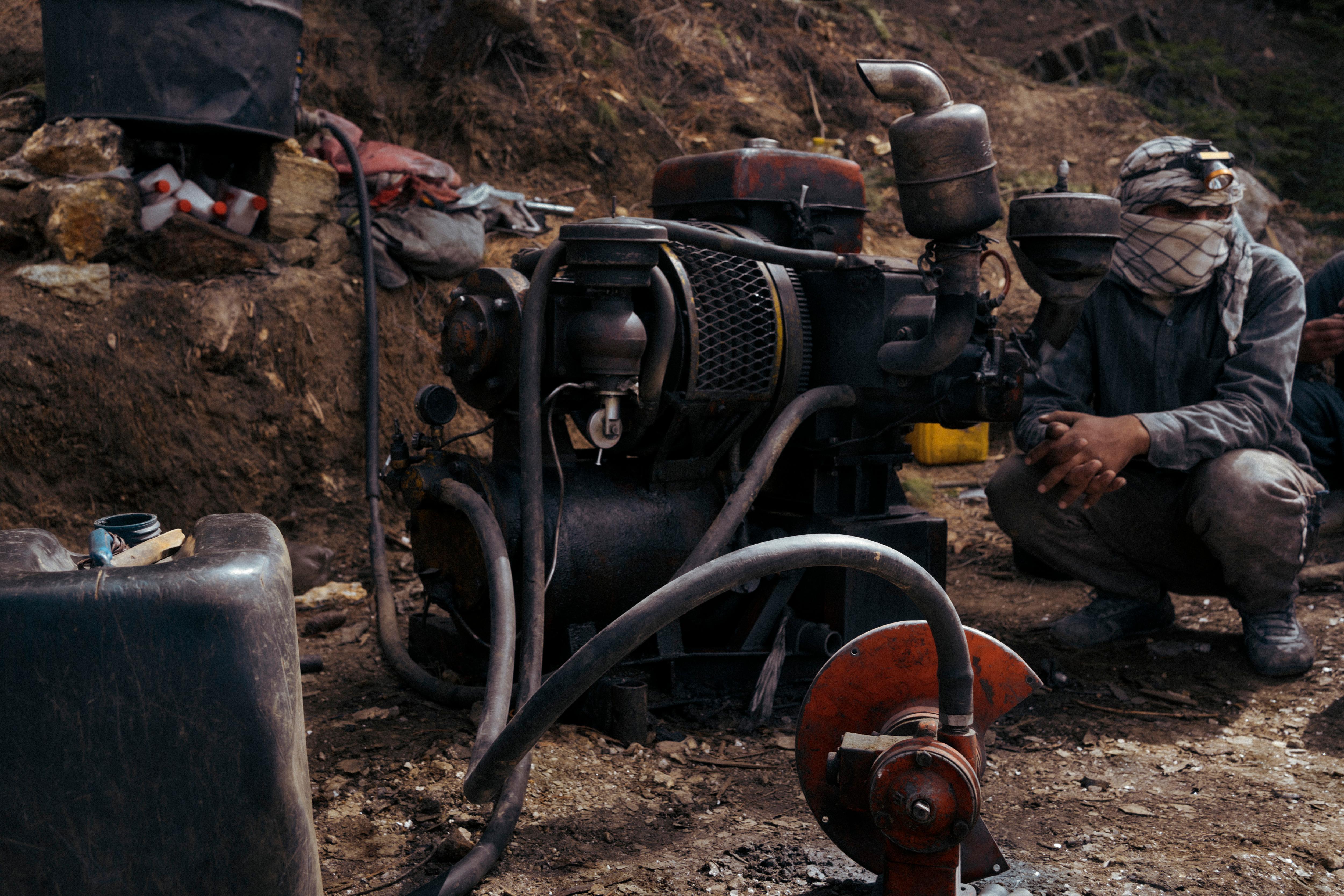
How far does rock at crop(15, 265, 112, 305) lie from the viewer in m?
3.75

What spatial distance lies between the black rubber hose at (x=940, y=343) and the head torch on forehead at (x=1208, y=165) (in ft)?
3.32

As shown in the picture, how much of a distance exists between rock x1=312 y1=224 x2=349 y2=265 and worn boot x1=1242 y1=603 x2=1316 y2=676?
364cm

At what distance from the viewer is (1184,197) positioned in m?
3.11

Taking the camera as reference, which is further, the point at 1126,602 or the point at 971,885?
the point at 1126,602

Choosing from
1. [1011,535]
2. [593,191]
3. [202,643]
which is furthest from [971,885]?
[593,191]

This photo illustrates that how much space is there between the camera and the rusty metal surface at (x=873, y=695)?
185 cm

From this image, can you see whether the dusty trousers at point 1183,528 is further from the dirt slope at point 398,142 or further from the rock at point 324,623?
the dirt slope at point 398,142

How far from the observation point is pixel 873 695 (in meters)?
1.87

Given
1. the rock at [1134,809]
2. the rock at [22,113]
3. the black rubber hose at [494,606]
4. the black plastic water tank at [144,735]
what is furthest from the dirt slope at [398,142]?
the rock at [1134,809]

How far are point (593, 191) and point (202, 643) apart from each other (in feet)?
14.6

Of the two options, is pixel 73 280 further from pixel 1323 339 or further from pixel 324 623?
pixel 1323 339

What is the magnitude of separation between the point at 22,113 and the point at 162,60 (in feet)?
2.53

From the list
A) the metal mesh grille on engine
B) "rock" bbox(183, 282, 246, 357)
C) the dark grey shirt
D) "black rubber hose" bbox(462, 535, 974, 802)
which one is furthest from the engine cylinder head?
"rock" bbox(183, 282, 246, 357)

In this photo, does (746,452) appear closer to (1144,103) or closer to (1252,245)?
(1252,245)
